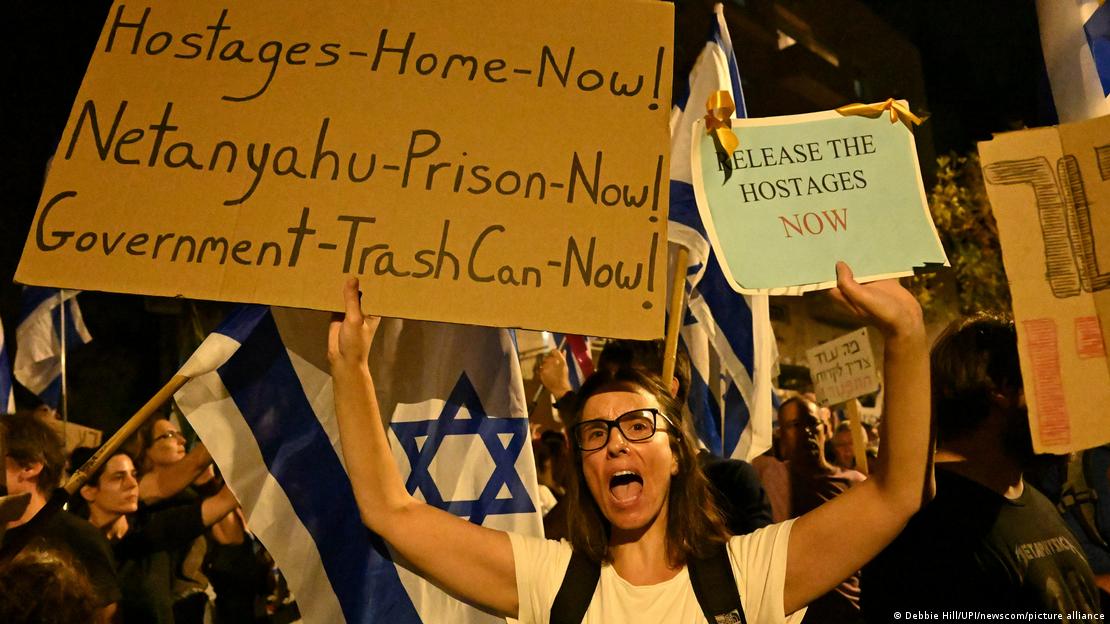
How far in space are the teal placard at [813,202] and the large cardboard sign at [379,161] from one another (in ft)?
0.63

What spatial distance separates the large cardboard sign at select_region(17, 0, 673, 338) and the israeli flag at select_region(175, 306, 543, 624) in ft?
1.87

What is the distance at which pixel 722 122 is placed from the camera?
2312 millimetres

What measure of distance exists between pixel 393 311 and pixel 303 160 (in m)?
0.47

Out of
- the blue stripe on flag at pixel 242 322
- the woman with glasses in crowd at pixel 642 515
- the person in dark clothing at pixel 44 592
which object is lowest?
the person in dark clothing at pixel 44 592

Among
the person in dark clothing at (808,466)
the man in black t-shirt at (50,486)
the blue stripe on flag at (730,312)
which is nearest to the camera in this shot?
the man in black t-shirt at (50,486)

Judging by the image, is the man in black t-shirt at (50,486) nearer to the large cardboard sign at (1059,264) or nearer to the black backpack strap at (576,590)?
the black backpack strap at (576,590)

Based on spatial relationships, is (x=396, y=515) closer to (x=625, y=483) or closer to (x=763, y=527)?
(x=625, y=483)

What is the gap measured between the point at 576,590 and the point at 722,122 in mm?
1225

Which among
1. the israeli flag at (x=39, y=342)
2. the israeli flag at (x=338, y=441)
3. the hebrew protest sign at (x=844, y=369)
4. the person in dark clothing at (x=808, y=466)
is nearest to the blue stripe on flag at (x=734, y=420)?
the person in dark clothing at (x=808, y=466)

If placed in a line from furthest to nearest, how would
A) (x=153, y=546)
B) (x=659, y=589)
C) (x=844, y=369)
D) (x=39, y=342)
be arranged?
(x=39, y=342), (x=844, y=369), (x=153, y=546), (x=659, y=589)

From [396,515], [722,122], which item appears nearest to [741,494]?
[722,122]

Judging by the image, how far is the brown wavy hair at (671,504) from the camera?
2.10m

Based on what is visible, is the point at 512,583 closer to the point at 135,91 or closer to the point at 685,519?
the point at 685,519

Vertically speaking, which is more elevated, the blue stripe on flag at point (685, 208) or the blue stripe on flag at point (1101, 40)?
the blue stripe on flag at point (685, 208)
